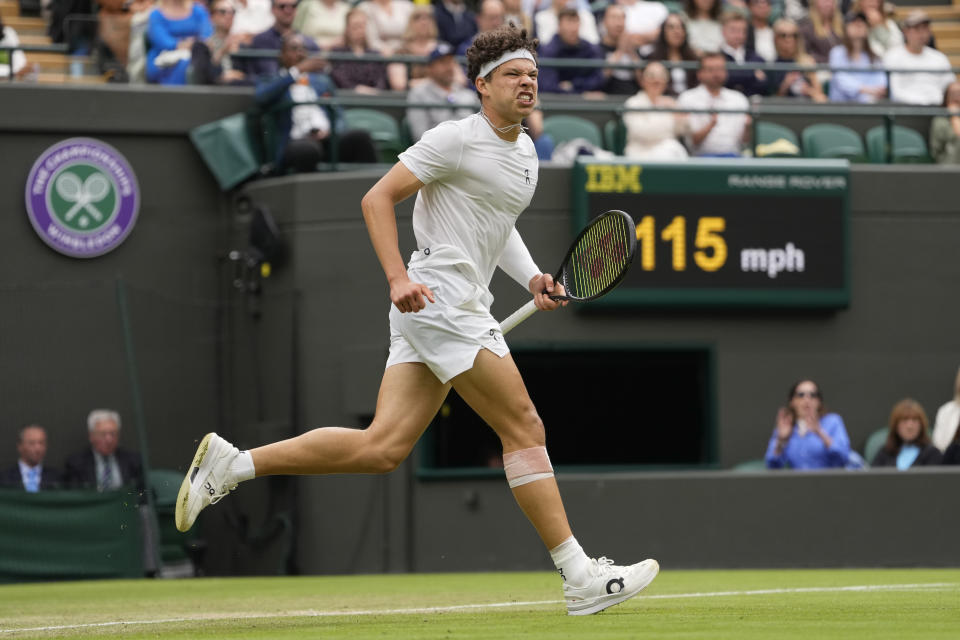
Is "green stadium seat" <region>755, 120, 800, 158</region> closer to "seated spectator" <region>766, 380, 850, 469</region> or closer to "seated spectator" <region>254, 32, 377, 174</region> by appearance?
"seated spectator" <region>766, 380, 850, 469</region>

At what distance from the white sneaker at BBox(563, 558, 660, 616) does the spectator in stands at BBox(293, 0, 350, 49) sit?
938 centimetres

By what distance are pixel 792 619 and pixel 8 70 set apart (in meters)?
9.69

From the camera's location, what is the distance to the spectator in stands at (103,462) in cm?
1275

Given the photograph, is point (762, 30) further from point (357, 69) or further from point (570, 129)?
point (357, 69)

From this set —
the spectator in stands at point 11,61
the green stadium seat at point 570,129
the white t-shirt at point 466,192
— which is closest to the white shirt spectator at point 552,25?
the green stadium seat at point 570,129

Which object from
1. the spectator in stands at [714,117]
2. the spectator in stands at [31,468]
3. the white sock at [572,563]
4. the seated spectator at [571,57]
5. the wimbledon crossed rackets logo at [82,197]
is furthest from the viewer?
the seated spectator at [571,57]

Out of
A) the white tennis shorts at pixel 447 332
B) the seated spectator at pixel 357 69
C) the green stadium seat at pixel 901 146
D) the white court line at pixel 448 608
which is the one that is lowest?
the white court line at pixel 448 608

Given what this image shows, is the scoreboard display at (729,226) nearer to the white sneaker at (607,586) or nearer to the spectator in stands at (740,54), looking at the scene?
the spectator in stands at (740,54)

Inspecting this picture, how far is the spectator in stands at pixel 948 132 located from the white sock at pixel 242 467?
943cm

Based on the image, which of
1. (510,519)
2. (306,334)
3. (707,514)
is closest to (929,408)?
(707,514)

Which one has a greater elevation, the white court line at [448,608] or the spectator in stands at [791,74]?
the spectator in stands at [791,74]

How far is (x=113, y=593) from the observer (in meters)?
10.1

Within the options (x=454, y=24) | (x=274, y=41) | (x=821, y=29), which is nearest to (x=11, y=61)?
(x=274, y=41)

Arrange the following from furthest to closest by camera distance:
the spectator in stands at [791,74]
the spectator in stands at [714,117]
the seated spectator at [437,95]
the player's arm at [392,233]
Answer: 1. the spectator in stands at [791,74]
2. the spectator in stands at [714,117]
3. the seated spectator at [437,95]
4. the player's arm at [392,233]
